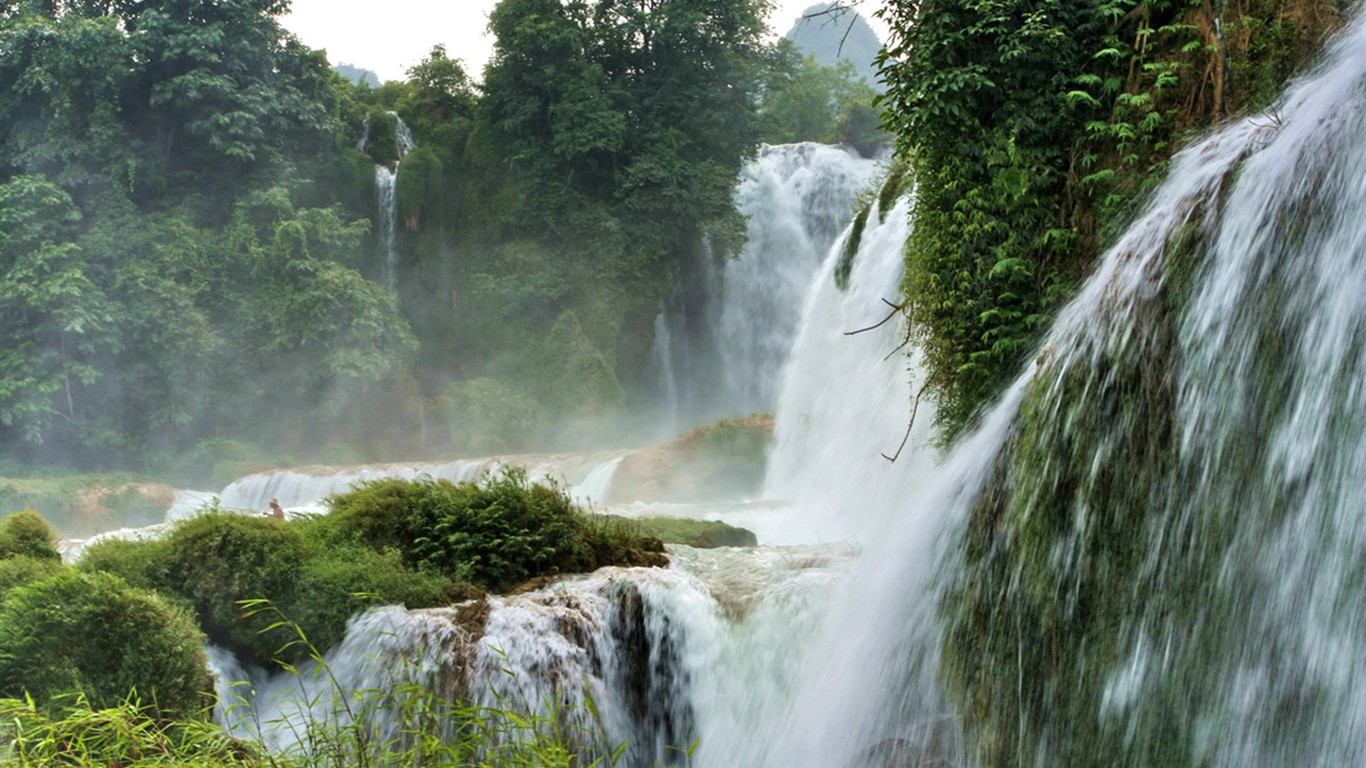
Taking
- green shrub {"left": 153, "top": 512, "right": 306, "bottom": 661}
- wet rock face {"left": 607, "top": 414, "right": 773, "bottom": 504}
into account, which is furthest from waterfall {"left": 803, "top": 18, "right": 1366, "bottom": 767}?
wet rock face {"left": 607, "top": 414, "right": 773, "bottom": 504}

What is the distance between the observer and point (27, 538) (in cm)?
845

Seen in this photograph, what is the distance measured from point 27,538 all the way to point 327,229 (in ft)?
66.2

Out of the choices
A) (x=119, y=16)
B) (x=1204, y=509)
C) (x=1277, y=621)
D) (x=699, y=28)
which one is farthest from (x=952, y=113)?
(x=119, y=16)

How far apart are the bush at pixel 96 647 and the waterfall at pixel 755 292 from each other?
2208cm

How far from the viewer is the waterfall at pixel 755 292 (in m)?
27.5

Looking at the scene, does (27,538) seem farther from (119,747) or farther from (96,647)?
(119,747)

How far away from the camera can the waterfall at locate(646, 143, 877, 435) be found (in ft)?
90.2

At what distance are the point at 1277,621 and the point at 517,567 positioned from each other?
563 cm

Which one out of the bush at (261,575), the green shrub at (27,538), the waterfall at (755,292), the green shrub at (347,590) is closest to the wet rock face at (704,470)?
the waterfall at (755,292)

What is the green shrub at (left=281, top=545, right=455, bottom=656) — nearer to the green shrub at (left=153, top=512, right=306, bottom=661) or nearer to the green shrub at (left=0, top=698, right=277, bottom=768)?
the green shrub at (left=153, top=512, right=306, bottom=661)

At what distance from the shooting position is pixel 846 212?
88.5 ft

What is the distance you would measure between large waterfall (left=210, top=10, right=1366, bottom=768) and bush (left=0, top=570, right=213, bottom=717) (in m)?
1.02

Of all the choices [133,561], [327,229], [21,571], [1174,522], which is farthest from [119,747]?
[327,229]

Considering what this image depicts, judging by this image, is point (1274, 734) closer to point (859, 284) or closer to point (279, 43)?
point (859, 284)
